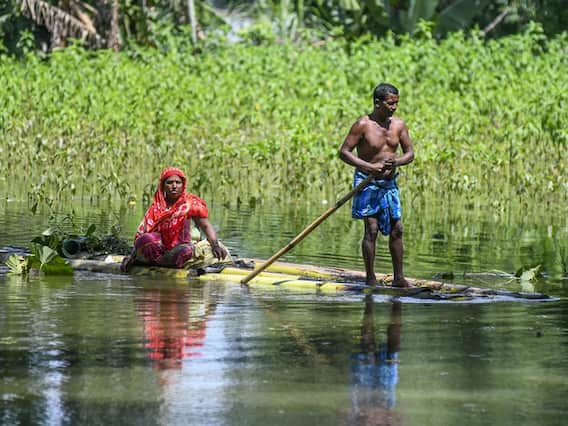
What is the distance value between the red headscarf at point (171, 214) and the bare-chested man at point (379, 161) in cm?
125

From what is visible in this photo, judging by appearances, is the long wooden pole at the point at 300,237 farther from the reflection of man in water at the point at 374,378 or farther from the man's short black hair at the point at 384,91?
the reflection of man in water at the point at 374,378

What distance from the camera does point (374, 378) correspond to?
21.6ft

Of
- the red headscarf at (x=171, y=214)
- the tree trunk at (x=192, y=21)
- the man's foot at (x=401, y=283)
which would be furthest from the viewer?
the tree trunk at (x=192, y=21)

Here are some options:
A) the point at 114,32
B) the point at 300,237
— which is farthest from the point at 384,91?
the point at 114,32

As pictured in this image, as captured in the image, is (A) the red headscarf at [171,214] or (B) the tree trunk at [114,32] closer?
(A) the red headscarf at [171,214]

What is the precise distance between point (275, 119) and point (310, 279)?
34.6 feet

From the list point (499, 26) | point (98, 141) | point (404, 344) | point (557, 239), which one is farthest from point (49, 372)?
point (499, 26)

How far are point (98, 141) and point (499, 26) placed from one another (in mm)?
17169

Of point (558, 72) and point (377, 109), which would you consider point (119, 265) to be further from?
point (558, 72)

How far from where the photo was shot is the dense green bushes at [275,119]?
16.6 metres

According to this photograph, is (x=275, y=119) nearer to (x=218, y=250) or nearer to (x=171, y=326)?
(x=218, y=250)

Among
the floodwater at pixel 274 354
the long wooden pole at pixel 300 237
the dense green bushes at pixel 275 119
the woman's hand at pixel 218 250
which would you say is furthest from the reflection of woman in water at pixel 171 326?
the dense green bushes at pixel 275 119

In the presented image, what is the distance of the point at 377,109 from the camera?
9781 millimetres

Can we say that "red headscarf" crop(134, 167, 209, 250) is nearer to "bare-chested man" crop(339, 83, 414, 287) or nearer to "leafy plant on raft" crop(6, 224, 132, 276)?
"leafy plant on raft" crop(6, 224, 132, 276)
